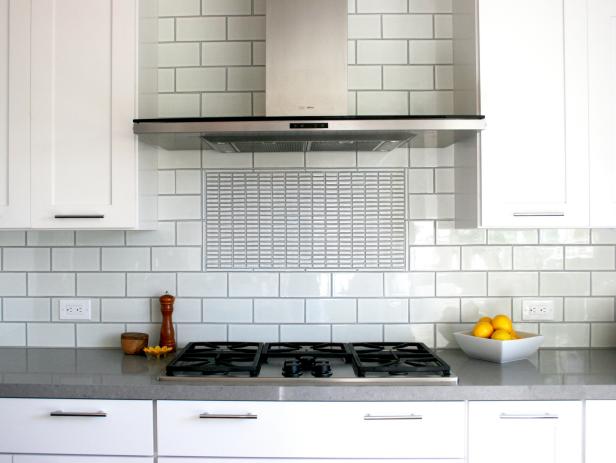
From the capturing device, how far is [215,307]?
8.36ft

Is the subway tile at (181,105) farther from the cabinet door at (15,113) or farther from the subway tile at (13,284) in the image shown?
the subway tile at (13,284)

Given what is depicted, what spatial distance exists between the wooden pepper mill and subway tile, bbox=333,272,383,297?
28.8 inches

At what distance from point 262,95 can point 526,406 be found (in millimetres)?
1669

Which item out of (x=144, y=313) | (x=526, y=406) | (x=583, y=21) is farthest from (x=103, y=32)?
(x=526, y=406)

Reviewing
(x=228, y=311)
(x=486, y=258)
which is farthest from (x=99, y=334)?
(x=486, y=258)

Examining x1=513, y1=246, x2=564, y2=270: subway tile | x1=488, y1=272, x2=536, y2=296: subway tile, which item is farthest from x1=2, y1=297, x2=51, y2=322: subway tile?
x1=513, y1=246, x2=564, y2=270: subway tile

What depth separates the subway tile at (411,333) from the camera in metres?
2.53

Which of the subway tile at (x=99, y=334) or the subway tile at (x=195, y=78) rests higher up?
the subway tile at (x=195, y=78)

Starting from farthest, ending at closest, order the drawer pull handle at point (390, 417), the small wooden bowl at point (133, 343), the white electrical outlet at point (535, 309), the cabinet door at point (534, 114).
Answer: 1. the white electrical outlet at point (535, 309)
2. the small wooden bowl at point (133, 343)
3. the cabinet door at point (534, 114)
4. the drawer pull handle at point (390, 417)

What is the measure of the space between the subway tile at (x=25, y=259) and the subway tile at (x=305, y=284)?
110 centimetres

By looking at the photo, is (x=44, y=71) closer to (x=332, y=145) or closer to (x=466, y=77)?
(x=332, y=145)

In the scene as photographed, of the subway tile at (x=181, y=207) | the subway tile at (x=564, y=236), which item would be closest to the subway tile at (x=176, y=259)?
the subway tile at (x=181, y=207)

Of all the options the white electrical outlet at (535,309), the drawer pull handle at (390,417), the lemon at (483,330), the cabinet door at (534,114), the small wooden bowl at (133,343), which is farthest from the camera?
the white electrical outlet at (535,309)

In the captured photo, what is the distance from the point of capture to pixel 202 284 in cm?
255
